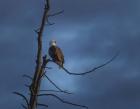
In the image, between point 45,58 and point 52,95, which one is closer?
point 52,95

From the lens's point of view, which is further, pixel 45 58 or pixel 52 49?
pixel 52 49

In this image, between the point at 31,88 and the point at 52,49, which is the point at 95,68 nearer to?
the point at 31,88

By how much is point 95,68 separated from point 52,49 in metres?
16.3

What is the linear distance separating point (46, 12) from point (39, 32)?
1.49 ft

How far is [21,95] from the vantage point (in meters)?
8.38

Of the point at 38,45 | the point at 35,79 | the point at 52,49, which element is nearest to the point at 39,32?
the point at 38,45

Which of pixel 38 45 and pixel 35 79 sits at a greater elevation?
pixel 38 45

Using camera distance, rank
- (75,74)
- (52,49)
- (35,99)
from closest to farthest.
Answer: (35,99)
(75,74)
(52,49)

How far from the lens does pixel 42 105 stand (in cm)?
859

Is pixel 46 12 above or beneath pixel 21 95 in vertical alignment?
above

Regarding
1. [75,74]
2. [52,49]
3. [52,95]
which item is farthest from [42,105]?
[52,49]

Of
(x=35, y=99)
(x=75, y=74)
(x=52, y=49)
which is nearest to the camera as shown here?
(x=35, y=99)

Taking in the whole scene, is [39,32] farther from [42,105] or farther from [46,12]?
[42,105]

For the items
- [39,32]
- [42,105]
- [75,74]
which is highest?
[39,32]
